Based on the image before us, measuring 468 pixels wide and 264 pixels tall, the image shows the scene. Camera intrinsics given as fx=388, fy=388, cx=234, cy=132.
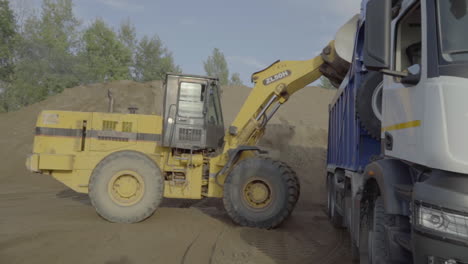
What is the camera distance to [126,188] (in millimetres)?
7727

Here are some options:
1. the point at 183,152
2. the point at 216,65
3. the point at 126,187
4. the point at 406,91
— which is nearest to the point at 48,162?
the point at 126,187

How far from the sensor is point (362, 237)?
403cm

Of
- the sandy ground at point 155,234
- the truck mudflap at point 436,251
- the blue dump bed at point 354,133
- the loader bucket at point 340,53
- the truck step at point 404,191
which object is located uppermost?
the loader bucket at point 340,53

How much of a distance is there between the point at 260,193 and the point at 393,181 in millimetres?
4712

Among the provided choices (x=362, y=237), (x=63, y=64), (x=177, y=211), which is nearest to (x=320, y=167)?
(x=177, y=211)

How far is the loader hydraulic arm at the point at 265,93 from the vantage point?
845 cm

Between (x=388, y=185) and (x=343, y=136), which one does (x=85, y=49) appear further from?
(x=388, y=185)

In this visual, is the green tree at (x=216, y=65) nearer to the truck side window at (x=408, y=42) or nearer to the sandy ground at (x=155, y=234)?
the sandy ground at (x=155, y=234)

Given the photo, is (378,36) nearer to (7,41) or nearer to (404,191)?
(404,191)

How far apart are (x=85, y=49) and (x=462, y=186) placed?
3477 cm

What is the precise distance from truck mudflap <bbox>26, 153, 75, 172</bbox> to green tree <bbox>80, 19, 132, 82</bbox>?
990 inches

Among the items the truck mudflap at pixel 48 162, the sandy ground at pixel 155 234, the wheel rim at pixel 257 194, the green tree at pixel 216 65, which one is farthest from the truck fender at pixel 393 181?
the green tree at pixel 216 65

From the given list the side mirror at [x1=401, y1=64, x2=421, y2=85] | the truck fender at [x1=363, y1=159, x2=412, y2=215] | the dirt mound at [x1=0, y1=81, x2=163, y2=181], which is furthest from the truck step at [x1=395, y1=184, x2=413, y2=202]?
the dirt mound at [x1=0, y1=81, x2=163, y2=181]

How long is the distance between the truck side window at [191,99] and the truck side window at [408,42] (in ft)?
16.8
